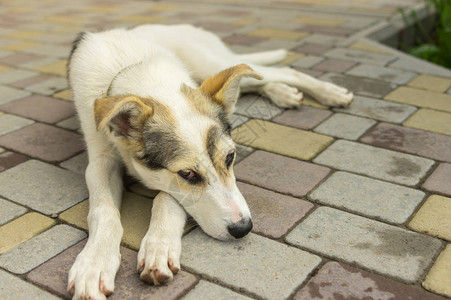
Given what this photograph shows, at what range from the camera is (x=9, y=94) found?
5.21m

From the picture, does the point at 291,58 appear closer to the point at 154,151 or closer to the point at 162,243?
the point at 154,151

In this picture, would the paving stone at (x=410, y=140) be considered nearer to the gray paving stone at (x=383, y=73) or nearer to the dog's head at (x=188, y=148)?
the gray paving stone at (x=383, y=73)

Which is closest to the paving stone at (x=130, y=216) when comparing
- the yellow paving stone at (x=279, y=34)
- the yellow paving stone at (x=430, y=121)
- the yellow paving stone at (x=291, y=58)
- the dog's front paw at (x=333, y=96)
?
the dog's front paw at (x=333, y=96)

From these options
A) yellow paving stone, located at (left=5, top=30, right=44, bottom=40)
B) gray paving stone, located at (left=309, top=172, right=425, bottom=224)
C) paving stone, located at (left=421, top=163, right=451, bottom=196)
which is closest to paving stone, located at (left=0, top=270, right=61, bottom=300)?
gray paving stone, located at (left=309, top=172, right=425, bottom=224)

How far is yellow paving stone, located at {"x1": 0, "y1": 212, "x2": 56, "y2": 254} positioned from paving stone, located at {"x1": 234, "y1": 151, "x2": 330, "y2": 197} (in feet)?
4.25

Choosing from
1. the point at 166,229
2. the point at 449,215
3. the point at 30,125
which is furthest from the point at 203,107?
the point at 30,125

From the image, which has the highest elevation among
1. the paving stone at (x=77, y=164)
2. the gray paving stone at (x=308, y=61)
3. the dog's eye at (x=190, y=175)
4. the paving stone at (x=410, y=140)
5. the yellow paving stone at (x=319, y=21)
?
the dog's eye at (x=190, y=175)

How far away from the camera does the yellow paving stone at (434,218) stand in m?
2.86

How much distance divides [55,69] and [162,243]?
393 cm

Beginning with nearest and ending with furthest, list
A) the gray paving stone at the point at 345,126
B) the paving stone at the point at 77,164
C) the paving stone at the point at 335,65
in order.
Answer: the paving stone at the point at 77,164
the gray paving stone at the point at 345,126
the paving stone at the point at 335,65

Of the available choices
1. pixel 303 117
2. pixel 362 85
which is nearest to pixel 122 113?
pixel 303 117

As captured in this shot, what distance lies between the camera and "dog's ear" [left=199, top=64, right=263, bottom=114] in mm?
3089

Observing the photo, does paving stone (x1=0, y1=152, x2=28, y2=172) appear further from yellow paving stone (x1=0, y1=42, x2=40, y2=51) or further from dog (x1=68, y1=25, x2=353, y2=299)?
yellow paving stone (x1=0, y1=42, x2=40, y2=51)

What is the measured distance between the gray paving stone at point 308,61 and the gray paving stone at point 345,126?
143cm
